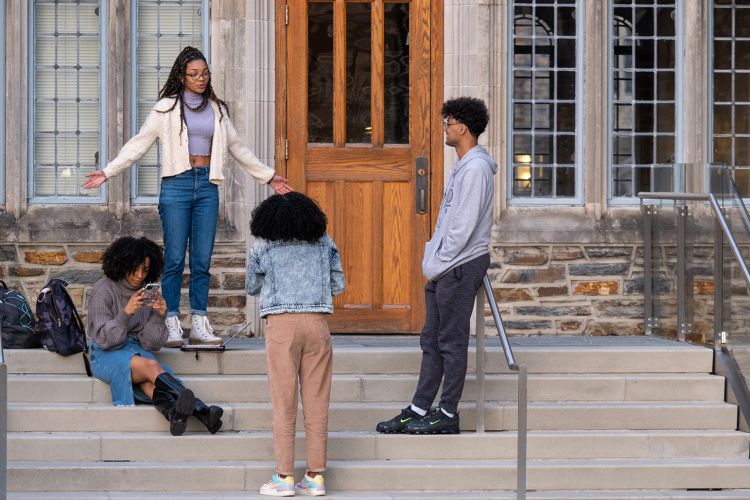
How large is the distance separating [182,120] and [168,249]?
785 mm

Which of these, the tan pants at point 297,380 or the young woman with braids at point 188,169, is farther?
the young woman with braids at point 188,169

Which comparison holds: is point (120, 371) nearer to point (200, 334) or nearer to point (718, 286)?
point (200, 334)

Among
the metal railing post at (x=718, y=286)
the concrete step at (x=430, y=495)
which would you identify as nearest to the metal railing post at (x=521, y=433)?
the concrete step at (x=430, y=495)

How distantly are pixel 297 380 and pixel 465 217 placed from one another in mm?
1354

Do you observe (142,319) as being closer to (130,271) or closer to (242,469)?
(130,271)

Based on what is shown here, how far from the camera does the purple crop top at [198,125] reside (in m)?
9.27

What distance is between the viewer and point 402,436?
28.0 feet

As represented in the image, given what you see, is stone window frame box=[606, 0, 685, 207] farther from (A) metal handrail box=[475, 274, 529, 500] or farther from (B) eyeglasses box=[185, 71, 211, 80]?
(B) eyeglasses box=[185, 71, 211, 80]

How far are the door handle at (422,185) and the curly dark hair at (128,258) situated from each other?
248cm

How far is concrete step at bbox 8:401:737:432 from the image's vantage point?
8586 millimetres

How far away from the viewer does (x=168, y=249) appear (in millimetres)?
9273

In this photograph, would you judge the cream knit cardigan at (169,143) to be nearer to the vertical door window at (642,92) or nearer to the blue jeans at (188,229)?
the blue jeans at (188,229)

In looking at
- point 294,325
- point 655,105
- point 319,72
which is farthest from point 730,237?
point 319,72

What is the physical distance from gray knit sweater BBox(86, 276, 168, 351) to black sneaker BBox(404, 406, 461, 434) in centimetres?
154
